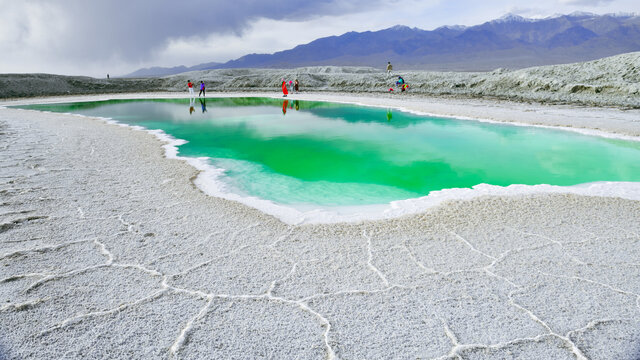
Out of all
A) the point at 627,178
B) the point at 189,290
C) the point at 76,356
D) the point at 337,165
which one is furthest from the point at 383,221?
the point at 627,178

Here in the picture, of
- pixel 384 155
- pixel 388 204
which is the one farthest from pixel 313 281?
pixel 384 155

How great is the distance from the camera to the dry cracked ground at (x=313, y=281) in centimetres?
276

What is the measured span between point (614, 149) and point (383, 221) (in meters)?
8.07

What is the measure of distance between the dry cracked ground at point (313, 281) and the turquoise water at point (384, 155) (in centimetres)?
200

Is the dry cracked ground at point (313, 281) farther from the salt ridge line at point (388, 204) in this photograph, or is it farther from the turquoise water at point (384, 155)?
the turquoise water at point (384, 155)

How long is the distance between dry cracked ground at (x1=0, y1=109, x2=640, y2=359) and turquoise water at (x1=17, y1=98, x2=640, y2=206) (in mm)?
2003

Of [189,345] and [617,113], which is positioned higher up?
[617,113]

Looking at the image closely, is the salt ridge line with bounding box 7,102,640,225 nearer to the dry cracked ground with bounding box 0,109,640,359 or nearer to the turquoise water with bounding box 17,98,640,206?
the dry cracked ground with bounding box 0,109,640,359

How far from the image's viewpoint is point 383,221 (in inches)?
197

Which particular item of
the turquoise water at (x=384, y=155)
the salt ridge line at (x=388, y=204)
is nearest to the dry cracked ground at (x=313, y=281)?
the salt ridge line at (x=388, y=204)

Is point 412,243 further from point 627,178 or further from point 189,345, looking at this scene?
point 627,178

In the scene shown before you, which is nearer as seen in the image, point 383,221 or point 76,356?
point 76,356

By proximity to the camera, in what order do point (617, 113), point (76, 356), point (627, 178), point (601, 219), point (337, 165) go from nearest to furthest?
point (76, 356) → point (601, 219) → point (627, 178) → point (337, 165) → point (617, 113)

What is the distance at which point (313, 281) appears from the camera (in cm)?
353
